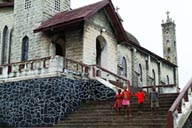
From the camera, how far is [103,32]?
2212 centimetres

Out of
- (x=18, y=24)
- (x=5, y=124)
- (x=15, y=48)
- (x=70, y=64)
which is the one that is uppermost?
(x=18, y=24)

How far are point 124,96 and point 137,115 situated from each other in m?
1.11

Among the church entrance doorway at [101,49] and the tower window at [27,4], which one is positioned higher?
the tower window at [27,4]

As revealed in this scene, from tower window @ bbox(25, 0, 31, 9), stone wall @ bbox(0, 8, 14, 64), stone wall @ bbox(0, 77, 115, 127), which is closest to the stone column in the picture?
stone wall @ bbox(0, 77, 115, 127)

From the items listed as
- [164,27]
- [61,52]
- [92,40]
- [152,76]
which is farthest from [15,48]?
[164,27]

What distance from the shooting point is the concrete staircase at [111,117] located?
42.6 ft

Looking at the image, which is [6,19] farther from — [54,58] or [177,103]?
[177,103]

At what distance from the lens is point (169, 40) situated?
52.1 metres

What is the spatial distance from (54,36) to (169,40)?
33947mm

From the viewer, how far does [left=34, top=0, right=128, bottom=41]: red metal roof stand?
759 inches

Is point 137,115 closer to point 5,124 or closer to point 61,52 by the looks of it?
point 5,124

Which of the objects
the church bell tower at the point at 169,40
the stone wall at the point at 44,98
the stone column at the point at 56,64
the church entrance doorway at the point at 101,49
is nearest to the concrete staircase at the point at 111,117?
the stone wall at the point at 44,98

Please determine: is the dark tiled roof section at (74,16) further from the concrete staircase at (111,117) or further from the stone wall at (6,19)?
the concrete staircase at (111,117)

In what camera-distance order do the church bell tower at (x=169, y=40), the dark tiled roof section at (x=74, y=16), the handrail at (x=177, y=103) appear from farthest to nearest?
the church bell tower at (x=169, y=40), the dark tiled roof section at (x=74, y=16), the handrail at (x=177, y=103)
